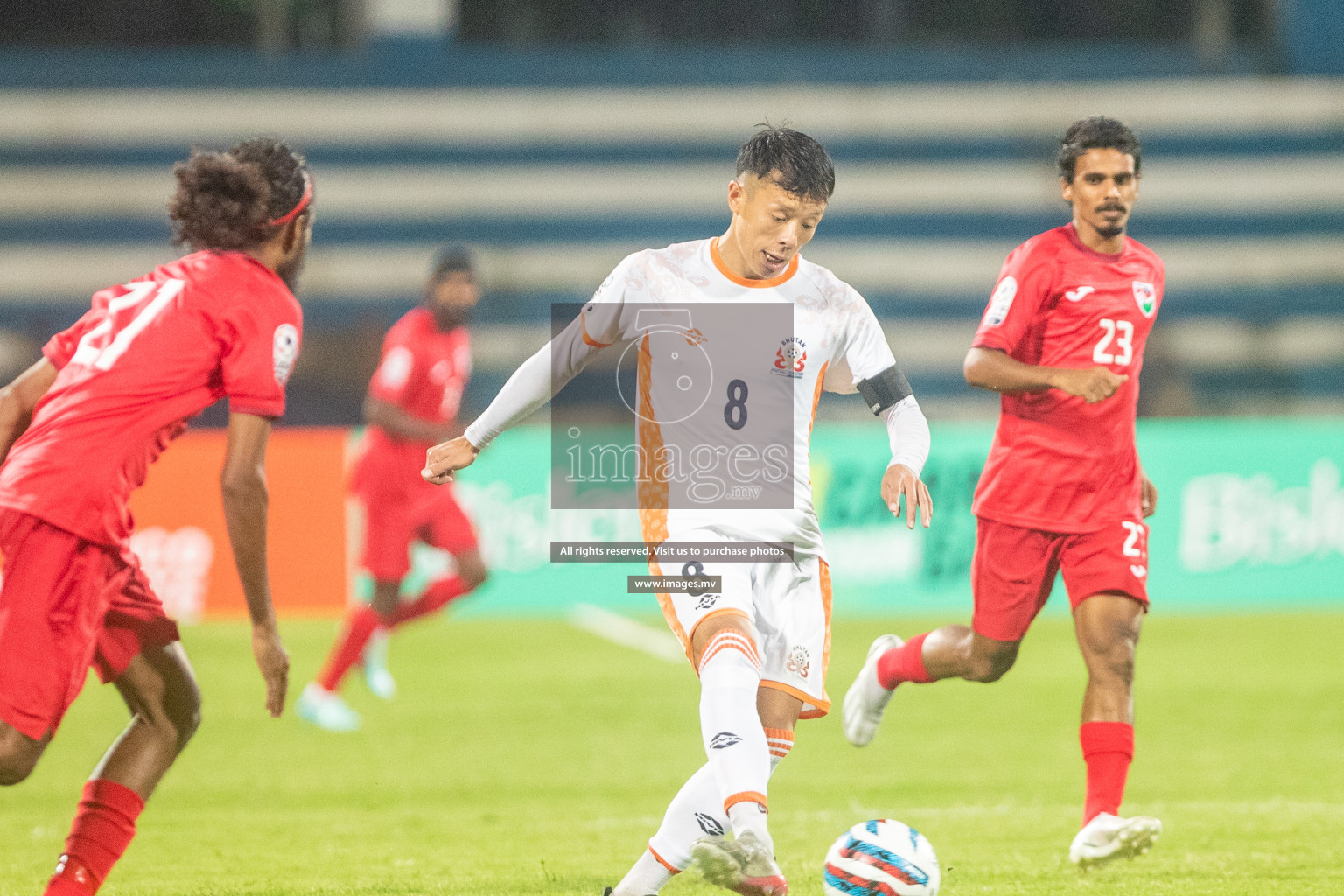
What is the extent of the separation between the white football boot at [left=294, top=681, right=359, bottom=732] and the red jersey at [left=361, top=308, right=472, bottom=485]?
1467mm

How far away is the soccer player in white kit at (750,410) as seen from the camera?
4207 millimetres

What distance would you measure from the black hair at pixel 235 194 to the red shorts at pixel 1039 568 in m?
2.76

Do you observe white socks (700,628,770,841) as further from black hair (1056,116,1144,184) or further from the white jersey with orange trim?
black hair (1056,116,1144,184)

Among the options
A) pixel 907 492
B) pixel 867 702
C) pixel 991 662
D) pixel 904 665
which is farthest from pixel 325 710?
pixel 907 492

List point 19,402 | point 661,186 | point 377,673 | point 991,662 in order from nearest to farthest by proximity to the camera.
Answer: point 19,402
point 991,662
point 377,673
point 661,186

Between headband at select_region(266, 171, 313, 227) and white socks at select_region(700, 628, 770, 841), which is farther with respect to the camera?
headband at select_region(266, 171, 313, 227)

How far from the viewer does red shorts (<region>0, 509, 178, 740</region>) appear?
3.78 meters

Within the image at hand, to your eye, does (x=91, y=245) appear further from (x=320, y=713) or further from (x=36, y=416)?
(x=36, y=416)

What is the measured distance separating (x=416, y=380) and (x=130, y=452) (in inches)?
218

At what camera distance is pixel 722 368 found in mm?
4473

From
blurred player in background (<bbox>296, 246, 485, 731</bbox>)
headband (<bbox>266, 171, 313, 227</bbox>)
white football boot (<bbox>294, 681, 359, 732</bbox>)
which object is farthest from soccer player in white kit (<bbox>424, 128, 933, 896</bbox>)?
blurred player in background (<bbox>296, 246, 485, 731</bbox>)

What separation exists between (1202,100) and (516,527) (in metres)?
13.1

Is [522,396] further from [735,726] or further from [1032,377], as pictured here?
[1032,377]

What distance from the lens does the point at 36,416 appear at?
398 cm
